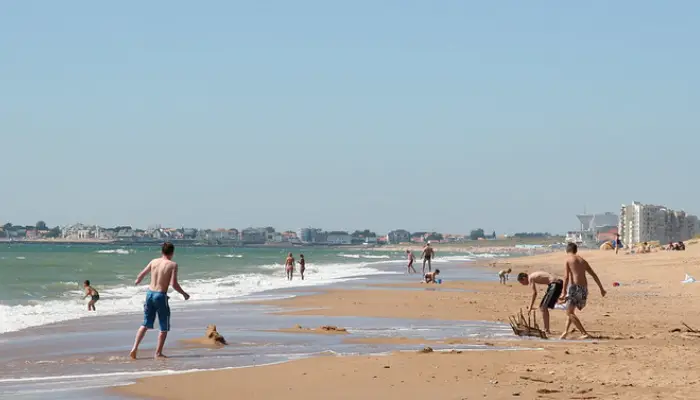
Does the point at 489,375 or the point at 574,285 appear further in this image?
the point at 574,285

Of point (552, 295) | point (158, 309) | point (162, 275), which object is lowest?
point (158, 309)

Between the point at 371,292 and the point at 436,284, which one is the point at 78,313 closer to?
the point at 371,292

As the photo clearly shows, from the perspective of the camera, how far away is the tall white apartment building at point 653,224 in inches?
6208

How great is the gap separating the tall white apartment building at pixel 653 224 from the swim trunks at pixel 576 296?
476ft

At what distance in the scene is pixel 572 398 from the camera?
764cm

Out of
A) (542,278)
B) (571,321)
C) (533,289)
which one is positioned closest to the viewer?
(571,321)

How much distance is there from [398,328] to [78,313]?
26.5 feet

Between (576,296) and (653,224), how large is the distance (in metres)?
153

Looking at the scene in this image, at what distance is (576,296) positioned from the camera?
13.1 metres

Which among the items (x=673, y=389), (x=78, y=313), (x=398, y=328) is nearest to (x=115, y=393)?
(x=673, y=389)

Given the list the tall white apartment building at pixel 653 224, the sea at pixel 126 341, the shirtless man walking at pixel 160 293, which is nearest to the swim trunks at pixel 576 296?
the sea at pixel 126 341

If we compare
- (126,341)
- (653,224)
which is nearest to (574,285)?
(126,341)

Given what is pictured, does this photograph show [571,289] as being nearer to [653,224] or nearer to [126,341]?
[126,341]

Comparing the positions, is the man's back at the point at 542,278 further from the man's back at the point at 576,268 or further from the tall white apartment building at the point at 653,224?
the tall white apartment building at the point at 653,224
